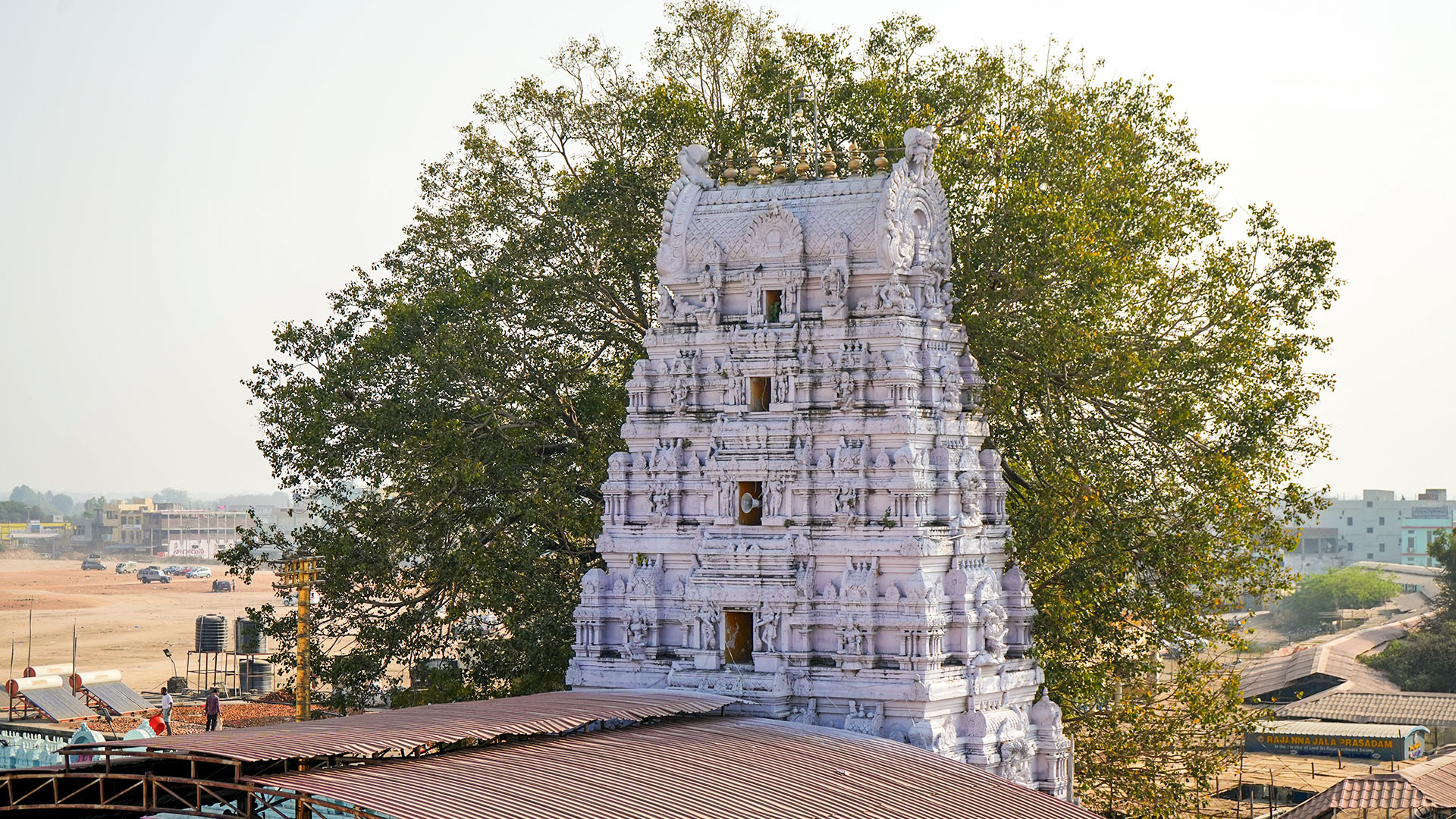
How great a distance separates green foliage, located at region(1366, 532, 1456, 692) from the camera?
219 feet

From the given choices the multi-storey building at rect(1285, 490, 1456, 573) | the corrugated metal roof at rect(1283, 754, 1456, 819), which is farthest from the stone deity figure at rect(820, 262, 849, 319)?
the multi-storey building at rect(1285, 490, 1456, 573)

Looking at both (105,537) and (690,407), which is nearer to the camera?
(690,407)

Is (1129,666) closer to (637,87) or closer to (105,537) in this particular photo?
(637,87)

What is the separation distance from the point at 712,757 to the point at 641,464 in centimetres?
802

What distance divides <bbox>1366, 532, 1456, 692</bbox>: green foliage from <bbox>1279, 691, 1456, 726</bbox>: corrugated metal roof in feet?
31.6

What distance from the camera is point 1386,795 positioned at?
1436 inches

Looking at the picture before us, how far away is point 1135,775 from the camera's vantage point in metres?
33.9

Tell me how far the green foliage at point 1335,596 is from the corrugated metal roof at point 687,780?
291 ft

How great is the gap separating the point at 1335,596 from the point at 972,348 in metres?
81.6

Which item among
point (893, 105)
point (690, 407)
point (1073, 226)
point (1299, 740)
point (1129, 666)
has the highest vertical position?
point (893, 105)

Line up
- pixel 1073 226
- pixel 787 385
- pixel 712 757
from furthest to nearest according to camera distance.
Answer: pixel 1073 226, pixel 787 385, pixel 712 757

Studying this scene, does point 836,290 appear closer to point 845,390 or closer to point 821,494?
point 845,390

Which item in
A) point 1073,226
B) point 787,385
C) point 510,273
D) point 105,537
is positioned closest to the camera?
point 787,385

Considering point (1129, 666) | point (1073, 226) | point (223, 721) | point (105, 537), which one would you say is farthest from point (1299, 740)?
point (105, 537)
